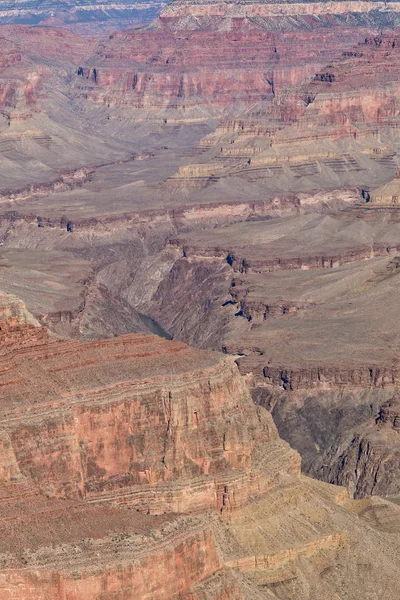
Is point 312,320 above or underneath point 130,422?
underneath

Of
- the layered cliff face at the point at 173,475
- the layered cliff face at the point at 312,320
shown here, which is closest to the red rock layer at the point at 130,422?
the layered cliff face at the point at 173,475

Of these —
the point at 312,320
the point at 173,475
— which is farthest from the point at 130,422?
the point at 312,320

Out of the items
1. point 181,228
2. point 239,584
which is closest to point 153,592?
point 239,584

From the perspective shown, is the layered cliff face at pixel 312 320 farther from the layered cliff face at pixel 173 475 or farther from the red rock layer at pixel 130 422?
the red rock layer at pixel 130 422

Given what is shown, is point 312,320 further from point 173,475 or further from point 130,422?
point 130,422

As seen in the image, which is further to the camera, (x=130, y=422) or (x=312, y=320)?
(x=312, y=320)

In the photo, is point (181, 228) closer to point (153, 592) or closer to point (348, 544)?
point (348, 544)

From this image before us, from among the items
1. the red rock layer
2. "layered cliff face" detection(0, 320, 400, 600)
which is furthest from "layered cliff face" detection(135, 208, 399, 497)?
the red rock layer

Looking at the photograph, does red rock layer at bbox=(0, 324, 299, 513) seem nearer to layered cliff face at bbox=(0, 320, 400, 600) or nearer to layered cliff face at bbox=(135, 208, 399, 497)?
layered cliff face at bbox=(0, 320, 400, 600)
